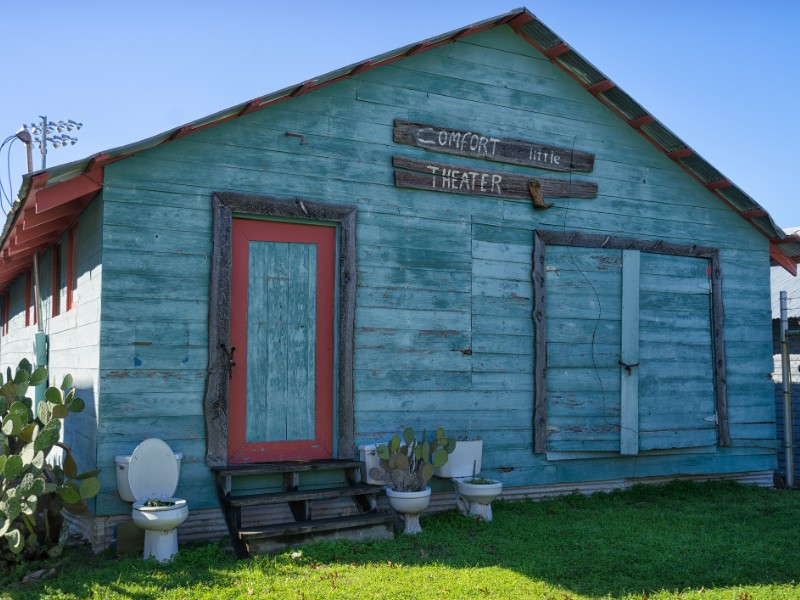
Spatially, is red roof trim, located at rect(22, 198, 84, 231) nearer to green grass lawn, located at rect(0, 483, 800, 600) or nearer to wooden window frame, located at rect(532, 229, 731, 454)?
green grass lawn, located at rect(0, 483, 800, 600)

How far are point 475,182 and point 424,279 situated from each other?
4.27 ft

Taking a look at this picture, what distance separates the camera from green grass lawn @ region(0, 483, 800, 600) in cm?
527

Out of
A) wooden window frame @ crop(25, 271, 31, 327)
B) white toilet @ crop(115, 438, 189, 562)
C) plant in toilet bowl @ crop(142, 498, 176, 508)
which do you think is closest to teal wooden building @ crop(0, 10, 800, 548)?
white toilet @ crop(115, 438, 189, 562)

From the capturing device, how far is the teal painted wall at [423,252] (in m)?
6.77

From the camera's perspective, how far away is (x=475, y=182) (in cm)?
849

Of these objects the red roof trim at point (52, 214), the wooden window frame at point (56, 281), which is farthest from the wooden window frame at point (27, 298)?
the red roof trim at point (52, 214)

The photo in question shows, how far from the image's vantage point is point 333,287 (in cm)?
772

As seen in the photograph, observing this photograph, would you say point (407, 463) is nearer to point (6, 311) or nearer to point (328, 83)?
point (328, 83)

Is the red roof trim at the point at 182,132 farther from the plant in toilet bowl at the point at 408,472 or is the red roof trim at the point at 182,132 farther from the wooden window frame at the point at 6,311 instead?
the wooden window frame at the point at 6,311

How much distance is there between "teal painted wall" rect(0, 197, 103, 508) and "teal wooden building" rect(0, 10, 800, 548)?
6 centimetres

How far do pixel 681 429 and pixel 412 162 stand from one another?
485 cm

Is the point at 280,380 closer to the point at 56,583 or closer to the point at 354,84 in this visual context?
the point at 56,583

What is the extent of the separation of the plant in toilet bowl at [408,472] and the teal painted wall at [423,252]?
1.55 feet

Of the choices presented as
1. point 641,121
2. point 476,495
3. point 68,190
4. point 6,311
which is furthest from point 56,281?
point 6,311
